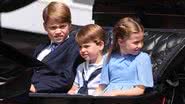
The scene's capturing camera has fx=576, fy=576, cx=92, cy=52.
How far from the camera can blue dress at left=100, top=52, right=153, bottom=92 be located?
3.10 meters

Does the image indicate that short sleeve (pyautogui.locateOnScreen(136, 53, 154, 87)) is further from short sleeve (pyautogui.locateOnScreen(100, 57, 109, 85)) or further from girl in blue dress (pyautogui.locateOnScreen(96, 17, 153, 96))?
short sleeve (pyautogui.locateOnScreen(100, 57, 109, 85))

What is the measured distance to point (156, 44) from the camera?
358 cm

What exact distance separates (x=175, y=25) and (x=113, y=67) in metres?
1.69

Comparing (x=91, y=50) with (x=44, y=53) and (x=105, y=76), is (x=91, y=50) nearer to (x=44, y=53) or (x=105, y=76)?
(x=105, y=76)

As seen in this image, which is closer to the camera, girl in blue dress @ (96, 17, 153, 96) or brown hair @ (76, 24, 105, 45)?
girl in blue dress @ (96, 17, 153, 96)

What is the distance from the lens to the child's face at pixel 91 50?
10.7ft

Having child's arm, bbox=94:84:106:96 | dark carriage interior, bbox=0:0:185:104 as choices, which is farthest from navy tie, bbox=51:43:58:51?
child's arm, bbox=94:84:106:96

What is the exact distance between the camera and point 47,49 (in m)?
3.55

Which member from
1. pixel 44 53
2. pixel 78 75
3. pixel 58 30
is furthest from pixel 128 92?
pixel 44 53

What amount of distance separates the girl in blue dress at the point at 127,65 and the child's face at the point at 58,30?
310 mm

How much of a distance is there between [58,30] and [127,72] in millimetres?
505

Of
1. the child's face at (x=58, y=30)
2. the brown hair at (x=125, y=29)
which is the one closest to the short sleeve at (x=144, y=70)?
the brown hair at (x=125, y=29)

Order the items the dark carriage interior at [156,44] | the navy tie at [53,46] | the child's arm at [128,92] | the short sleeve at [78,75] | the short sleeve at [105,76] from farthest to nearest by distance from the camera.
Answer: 1. the navy tie at [53,46]
2. the short sleeve at [78,75]
3. the short sleeve at [105,76]
4. the child's arm at [128,92]
5. the dark carriage interior at [156,44]

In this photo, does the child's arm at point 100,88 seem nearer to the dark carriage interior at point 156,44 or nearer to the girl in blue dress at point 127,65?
the girl in blue dress at point 127,65
